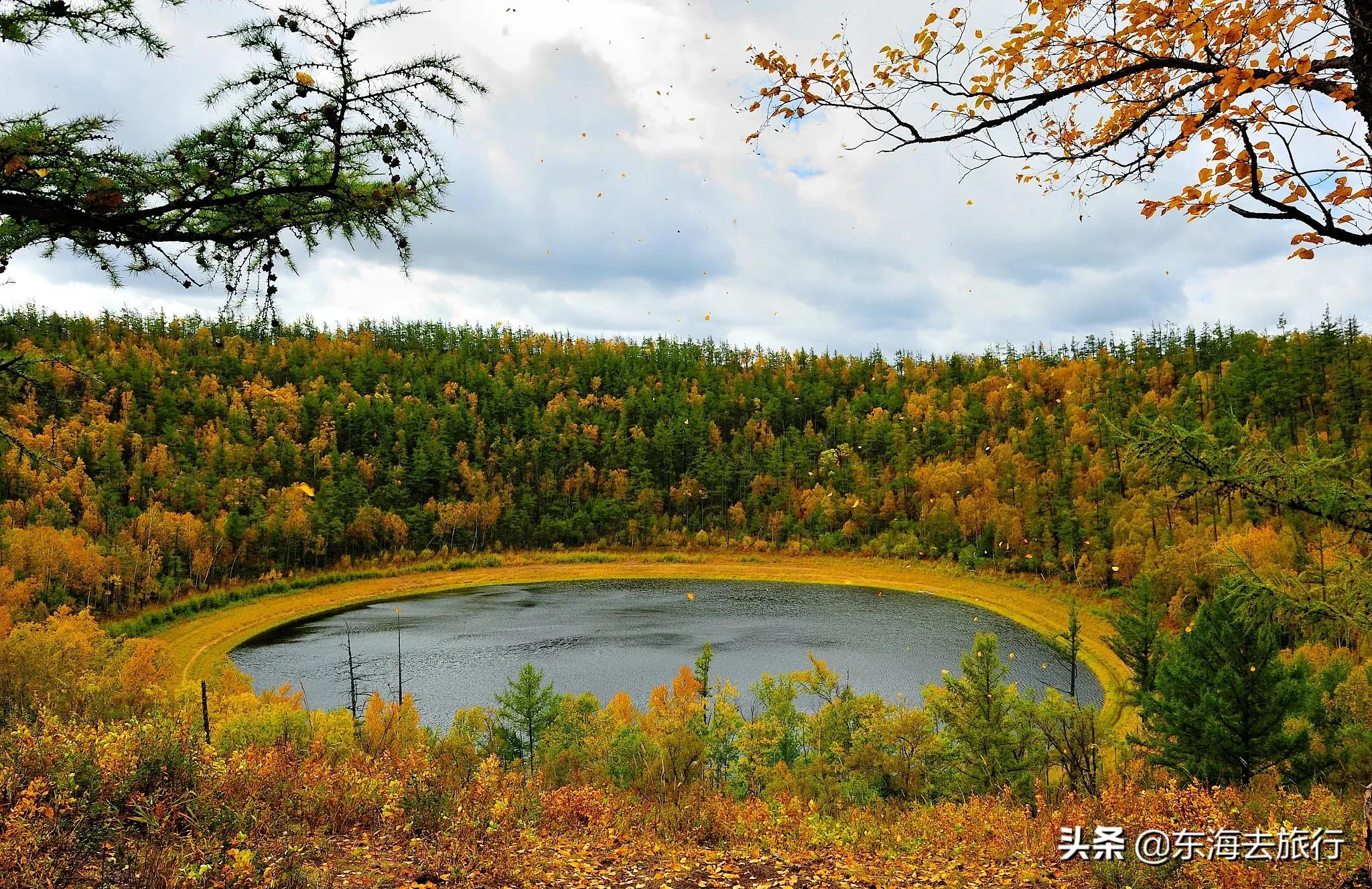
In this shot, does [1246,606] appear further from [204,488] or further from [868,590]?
[204,488]

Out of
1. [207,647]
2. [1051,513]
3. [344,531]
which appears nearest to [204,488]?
[344,531]

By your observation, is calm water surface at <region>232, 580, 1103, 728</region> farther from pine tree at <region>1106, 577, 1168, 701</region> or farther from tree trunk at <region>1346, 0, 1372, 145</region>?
tree trunk at <region>1346, 0, 1372, 145</region>

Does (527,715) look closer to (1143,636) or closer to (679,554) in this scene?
(1143,636)

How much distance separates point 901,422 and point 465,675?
71326mm

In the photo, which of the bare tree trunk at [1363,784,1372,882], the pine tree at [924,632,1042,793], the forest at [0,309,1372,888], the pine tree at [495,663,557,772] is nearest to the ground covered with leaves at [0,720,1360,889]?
the forest at [0,309,1372,888]

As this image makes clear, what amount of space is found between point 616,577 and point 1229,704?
63.8 meters

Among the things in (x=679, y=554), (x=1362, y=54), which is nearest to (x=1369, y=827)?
(x=1362, y=54)

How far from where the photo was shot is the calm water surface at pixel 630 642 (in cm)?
3772

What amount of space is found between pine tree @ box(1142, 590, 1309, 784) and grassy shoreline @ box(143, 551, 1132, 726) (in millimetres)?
16612

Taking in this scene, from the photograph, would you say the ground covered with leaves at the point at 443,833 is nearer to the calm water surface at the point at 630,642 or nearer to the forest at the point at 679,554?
the forest at the point at 679,554

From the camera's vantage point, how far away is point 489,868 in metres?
6.21

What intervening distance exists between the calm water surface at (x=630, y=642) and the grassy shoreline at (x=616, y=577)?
6.15 ft

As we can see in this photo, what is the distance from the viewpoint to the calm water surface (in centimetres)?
3772

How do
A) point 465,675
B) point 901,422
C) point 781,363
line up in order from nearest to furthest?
point 465,675
point 901,422
point 781,363
